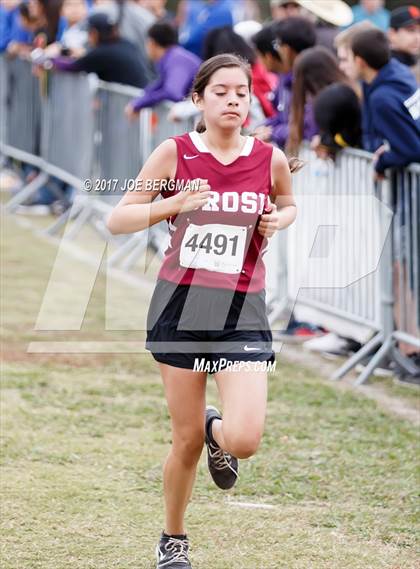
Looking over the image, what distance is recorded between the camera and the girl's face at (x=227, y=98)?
15.4 ft

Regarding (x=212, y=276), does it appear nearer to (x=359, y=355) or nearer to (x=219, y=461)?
(x=219, y=461)

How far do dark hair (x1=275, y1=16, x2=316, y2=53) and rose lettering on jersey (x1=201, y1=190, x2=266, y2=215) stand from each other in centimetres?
478

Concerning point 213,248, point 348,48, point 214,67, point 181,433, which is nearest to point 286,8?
point 348,48

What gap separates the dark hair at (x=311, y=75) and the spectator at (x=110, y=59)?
4305mm

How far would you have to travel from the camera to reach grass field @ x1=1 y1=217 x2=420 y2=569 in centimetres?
510

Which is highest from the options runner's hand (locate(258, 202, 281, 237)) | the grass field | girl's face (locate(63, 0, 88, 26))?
girl's face (locate(63, 0, 88, 26))

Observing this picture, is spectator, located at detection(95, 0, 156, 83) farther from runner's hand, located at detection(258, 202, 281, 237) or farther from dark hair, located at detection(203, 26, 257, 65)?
runner's hand, located at detection(258, 202, 281, 237)

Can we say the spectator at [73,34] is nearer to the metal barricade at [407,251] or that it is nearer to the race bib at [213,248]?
the metal barricade at [407,251]

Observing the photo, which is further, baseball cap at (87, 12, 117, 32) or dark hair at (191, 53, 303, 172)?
baseball cap at (87, 12, 117, 32)

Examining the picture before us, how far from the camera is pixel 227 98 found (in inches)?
185

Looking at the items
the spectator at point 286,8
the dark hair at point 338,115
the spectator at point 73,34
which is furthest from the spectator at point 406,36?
the spectator at point 73,34

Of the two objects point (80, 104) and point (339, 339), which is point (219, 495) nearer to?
point (339, 339)

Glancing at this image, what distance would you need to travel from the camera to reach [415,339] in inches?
303

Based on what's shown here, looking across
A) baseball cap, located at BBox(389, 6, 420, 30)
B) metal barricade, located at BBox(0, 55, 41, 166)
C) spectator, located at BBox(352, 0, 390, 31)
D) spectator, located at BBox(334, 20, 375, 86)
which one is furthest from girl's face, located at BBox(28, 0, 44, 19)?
spectator, located at BBox(334, 20, 375, 86)
